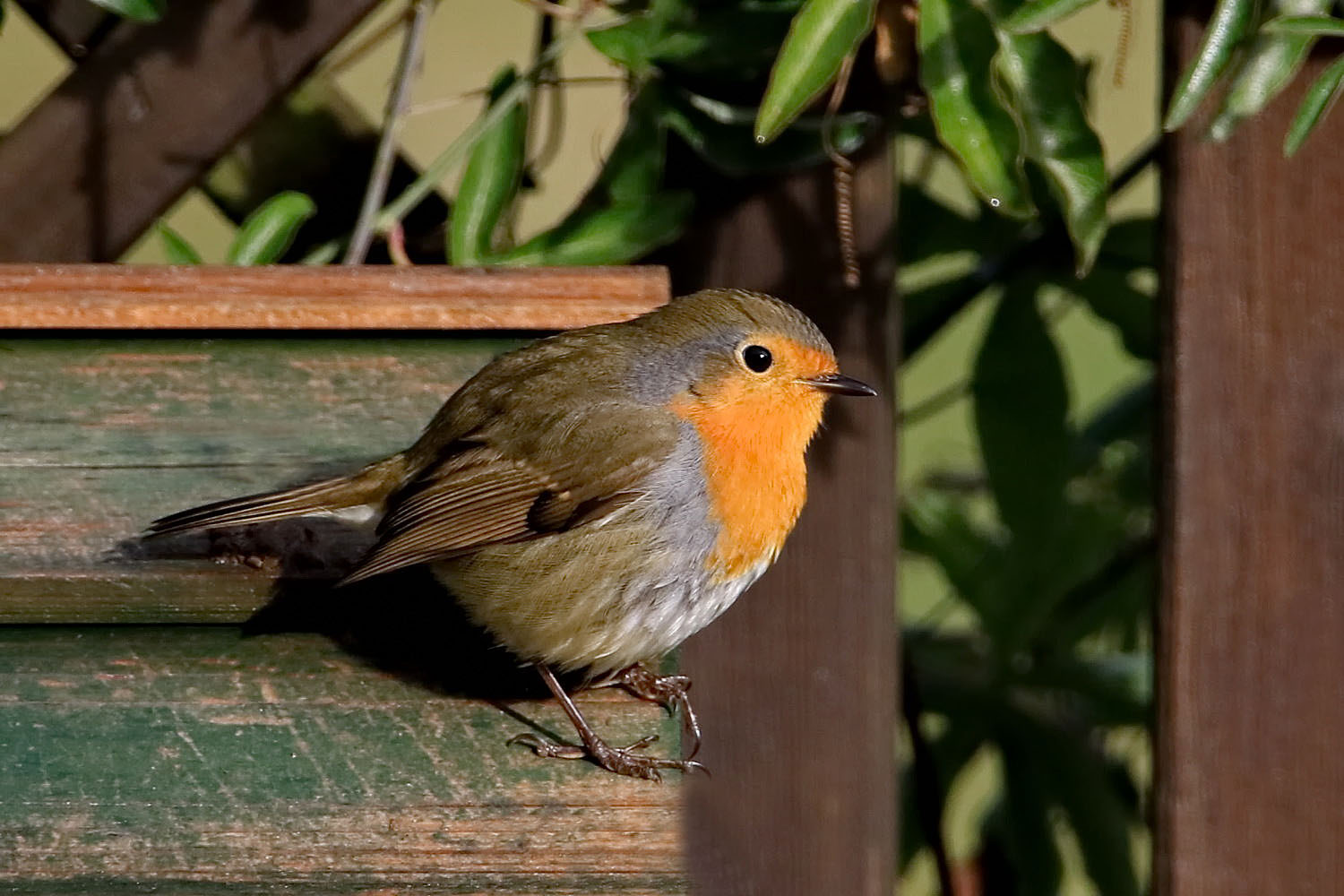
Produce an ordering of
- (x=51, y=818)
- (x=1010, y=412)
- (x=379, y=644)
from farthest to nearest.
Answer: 1. (x=1010, y=412)
2. (x=379, y=644)
3. (x=51, y=818)

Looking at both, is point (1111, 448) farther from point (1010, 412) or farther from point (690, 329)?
point (690, 329)

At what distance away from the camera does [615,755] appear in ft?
6.65

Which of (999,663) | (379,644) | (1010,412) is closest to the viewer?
(379,644)

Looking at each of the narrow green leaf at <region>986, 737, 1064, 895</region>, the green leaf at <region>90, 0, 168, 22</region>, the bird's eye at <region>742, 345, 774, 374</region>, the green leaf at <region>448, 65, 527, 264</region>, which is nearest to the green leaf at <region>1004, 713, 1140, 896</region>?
the narrow green leaf at <region>986, 737, 1064, 895</region>

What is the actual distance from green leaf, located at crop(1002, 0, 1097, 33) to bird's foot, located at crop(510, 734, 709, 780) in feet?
3.38

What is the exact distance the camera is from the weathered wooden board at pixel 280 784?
1918 mm

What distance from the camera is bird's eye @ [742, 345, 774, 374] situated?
2.51 meters

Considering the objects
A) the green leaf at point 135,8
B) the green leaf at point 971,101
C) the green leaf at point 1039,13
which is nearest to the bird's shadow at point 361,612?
the green leaf at point 135,8

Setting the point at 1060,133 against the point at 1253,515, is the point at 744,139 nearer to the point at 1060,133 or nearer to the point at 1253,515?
the point at 1060,133

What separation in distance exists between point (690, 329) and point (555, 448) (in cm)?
26

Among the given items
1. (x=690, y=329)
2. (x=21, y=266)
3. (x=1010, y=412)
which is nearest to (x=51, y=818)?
(x=21, y=266)

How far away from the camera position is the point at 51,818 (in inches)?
76.8

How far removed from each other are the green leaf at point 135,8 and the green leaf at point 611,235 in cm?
63

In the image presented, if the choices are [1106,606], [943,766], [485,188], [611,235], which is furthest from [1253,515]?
[485,188]
